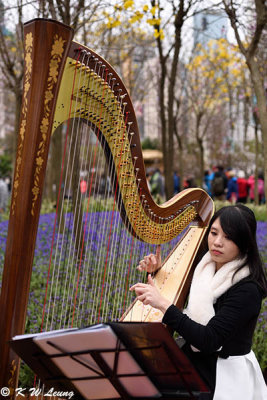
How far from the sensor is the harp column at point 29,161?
1.79 meters

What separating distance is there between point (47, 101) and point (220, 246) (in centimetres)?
114

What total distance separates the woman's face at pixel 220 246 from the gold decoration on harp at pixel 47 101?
104cm

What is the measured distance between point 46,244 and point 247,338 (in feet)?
15.7

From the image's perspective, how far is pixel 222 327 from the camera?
7.73 ft

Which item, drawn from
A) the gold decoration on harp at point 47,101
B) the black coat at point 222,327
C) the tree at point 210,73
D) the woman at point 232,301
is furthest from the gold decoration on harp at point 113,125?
the tree at point 210,73

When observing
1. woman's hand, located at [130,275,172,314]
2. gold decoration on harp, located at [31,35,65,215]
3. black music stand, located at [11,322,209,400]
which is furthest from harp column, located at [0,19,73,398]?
woman's hand, located at [130,275,172,314]

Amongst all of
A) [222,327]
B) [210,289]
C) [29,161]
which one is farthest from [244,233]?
[29,161]

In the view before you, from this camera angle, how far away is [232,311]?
2391 millimetres

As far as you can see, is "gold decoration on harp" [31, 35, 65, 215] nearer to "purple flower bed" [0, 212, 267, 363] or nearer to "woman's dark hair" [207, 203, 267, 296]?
"woman's dark hair" [207, 203, 267, 296]

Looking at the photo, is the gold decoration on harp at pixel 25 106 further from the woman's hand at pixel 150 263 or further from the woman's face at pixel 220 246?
the woman's hand at pixel 150 263

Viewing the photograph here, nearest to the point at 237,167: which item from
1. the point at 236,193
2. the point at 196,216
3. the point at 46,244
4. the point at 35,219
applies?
the point at 236,193

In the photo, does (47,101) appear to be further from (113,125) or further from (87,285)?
(87,285)

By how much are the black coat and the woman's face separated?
5.7 inches

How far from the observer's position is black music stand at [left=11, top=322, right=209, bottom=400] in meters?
1.79
